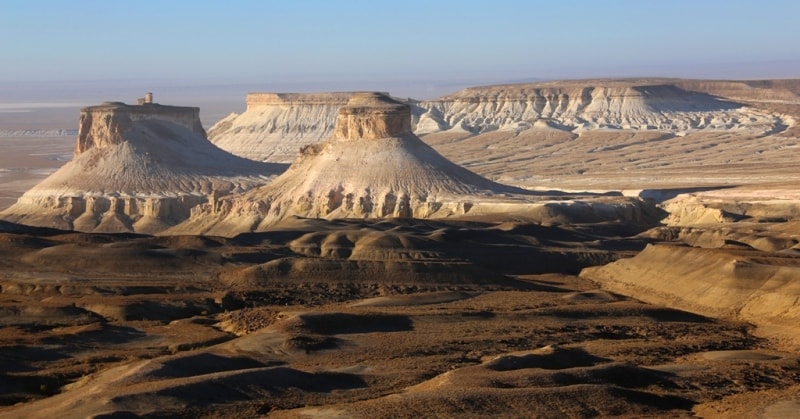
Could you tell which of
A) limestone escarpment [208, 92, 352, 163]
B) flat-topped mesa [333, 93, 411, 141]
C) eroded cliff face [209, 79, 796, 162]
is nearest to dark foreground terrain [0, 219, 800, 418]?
flat-topped mesa [333, 93, 411, 141]

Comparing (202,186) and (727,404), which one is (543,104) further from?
(727,404)

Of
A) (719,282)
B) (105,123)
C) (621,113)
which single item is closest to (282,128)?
(621,113)

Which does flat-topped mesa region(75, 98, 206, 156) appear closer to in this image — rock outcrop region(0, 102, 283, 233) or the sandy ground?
rock outcrop region(0, 102, 283, 233)

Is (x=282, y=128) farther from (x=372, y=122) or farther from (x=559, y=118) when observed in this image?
(x=372, y=122)

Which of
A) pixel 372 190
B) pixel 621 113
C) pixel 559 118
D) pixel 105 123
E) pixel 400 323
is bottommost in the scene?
pixel 559 118

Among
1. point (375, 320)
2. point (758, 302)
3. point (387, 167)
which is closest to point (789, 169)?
point (387, 167)
